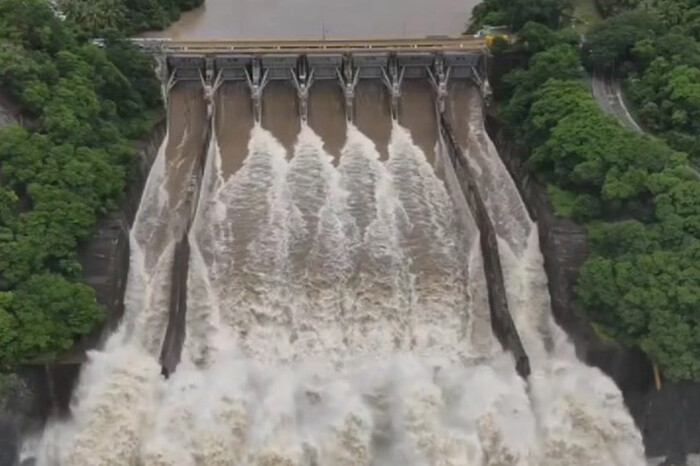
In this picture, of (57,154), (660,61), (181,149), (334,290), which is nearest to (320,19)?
(181,149)

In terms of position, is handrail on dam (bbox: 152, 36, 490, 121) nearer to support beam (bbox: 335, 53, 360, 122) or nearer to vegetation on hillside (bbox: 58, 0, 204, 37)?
support beam (bbox: 335, 53, 360, 122)

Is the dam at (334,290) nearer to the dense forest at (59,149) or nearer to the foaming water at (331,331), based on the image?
the foaming water at (331,331)

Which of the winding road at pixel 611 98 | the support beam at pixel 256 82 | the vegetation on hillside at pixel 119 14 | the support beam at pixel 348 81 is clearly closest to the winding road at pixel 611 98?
the winding road at pixel 611 98

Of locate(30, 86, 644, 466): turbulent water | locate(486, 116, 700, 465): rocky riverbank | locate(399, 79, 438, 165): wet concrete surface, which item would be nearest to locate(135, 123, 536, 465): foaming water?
locate(30, 86, 644, 466): turbulent water

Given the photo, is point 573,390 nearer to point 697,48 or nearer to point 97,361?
point 97,361

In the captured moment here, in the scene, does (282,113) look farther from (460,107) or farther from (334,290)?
(334,290)
